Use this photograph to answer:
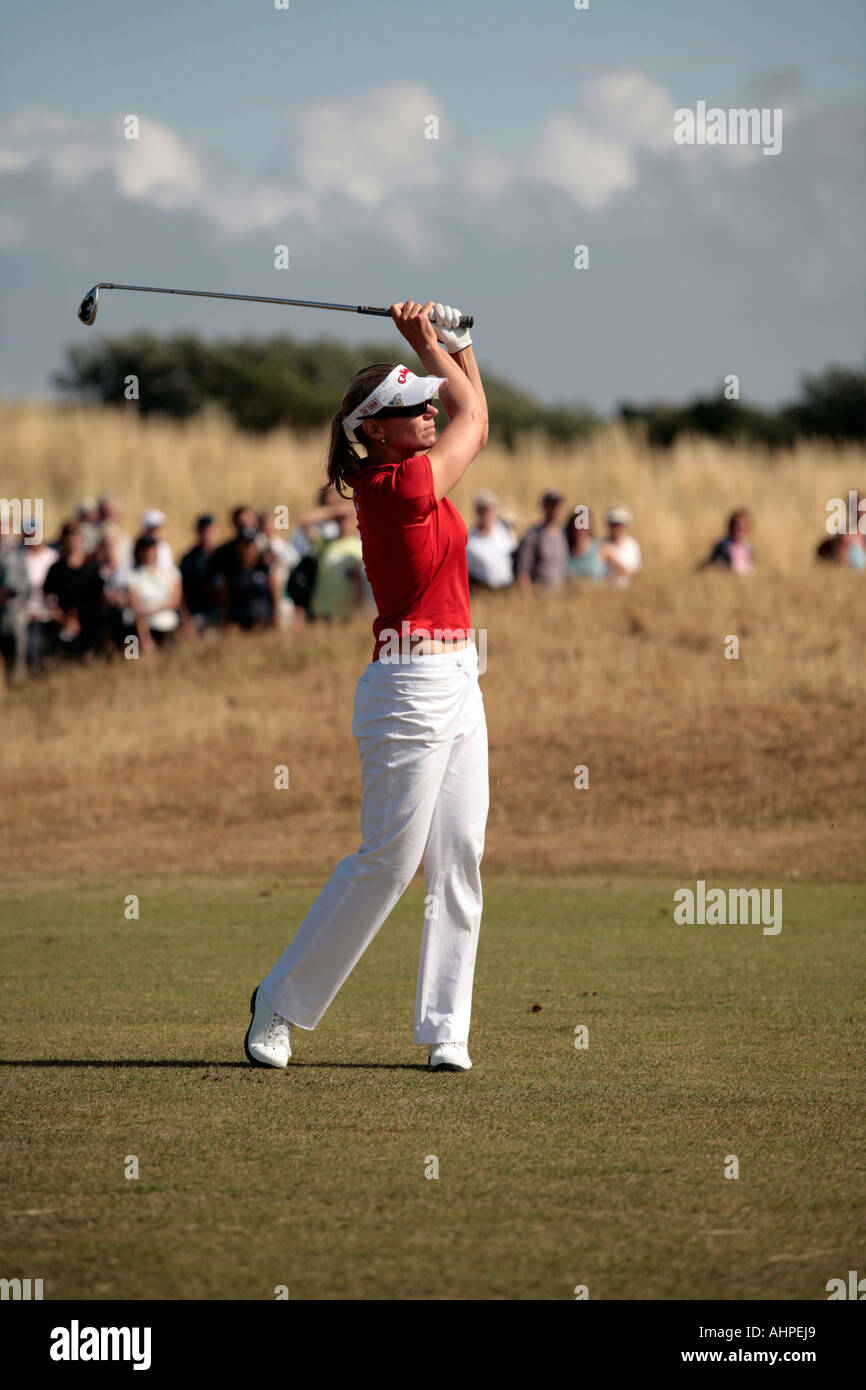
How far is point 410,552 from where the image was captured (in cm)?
631

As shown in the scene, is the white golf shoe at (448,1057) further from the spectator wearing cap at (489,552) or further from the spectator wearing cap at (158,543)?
the spectator wearing cap at (158,543)

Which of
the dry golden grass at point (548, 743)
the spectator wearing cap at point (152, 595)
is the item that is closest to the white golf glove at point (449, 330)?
the dry golden grass at point (548, 743)

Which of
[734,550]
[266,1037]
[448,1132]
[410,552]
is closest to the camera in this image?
[448,1132]

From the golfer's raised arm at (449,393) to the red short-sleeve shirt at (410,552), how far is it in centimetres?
14

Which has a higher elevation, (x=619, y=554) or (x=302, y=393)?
(x=302, y=393)

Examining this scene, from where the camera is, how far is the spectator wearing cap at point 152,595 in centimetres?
2156

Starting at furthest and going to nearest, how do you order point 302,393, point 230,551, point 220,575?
point 302,393 < point 220,575 < point 230,551

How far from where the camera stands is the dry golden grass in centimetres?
1534

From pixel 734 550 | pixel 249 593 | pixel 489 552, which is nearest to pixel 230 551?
pixel 249 593

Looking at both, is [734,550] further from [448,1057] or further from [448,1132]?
[448,1132]

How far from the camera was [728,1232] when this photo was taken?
447 cm

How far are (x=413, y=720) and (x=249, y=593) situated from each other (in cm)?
1558

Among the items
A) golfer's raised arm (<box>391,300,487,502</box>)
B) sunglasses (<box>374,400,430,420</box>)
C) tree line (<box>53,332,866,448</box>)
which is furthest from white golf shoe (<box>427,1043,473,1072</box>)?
tree line (<box>53,332,866,448</box>)
